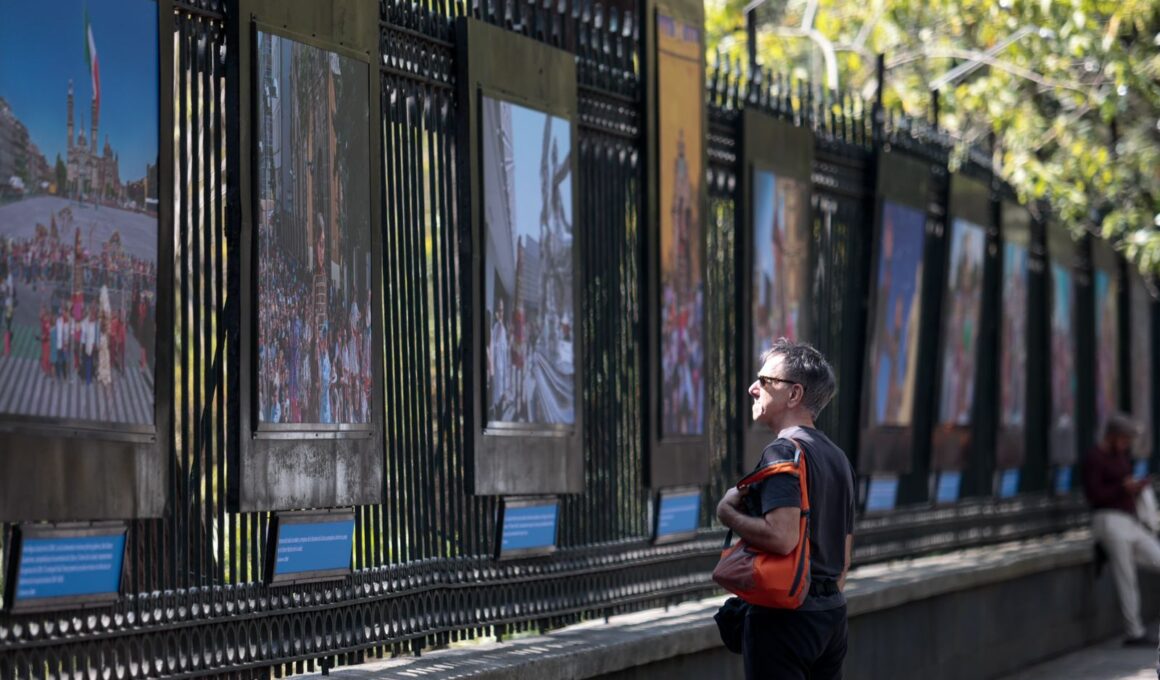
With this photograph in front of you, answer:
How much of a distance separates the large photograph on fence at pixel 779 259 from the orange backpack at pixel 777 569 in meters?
4.64

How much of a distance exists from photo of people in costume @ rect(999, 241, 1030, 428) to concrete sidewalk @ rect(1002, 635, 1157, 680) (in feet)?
6.36

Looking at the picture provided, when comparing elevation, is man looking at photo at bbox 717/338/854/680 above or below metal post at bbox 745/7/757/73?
below

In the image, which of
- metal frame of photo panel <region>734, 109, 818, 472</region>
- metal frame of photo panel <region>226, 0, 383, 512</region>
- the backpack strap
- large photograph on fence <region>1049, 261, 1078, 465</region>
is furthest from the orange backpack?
large photograph on fence <region>1049, 261, 1078, 465</region>

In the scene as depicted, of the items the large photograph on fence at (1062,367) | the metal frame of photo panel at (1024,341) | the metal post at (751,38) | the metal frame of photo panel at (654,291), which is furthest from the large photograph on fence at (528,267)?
the large photograph on fence at (1062,367)

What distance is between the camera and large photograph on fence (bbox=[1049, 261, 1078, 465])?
17797mm

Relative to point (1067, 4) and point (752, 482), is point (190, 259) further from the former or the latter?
point (1067, 4)

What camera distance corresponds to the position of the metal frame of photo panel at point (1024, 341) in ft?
53.0

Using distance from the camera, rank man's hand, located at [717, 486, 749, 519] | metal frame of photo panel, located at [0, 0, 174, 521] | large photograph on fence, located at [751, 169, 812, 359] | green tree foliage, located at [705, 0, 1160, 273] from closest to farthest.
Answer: metal frame of photo panel, located at [0, 0, 174, 521] → man's hand, located at [717, 486, 749, 519] → large photograph on fence, located at [751, 169, 812, 359] → green tree foliage, located at [705, 0, 1160, 273]

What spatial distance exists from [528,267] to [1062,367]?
10.6 m

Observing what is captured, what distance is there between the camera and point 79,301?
19.3 ft
